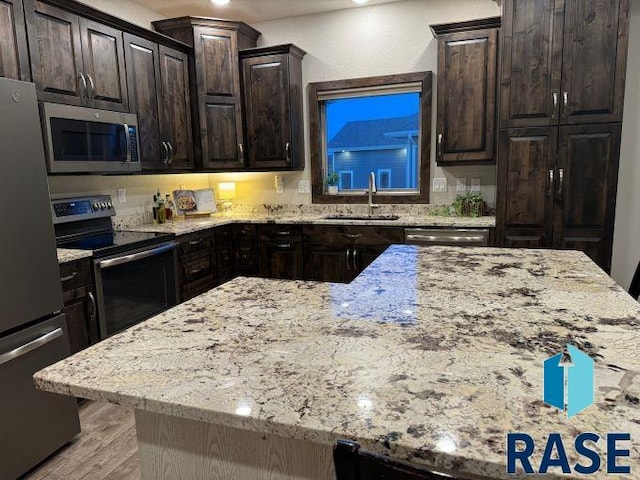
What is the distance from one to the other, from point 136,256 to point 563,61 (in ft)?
10.4

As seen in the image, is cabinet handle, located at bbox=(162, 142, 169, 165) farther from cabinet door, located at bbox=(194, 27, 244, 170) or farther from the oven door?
the oven door

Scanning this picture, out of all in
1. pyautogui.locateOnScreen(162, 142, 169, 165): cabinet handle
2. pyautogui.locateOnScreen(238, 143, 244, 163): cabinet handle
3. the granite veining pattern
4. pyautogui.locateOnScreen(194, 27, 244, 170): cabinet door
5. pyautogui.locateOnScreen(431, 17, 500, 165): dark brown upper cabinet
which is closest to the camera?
the granite veining pattern

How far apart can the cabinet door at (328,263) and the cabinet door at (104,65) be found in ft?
6.07

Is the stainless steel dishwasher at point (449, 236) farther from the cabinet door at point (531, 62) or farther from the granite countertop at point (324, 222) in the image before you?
the cabinet door at point (531, 62)

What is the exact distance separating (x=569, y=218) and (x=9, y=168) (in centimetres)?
336

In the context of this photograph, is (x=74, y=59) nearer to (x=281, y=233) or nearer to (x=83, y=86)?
(x=83, y=86)

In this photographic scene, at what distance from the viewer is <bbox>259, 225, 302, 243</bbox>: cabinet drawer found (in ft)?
12.5

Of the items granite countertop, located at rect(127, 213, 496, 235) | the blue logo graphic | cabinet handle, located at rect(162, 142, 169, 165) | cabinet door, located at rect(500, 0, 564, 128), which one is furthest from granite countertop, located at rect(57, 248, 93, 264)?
cabinet door, located at rect(500, 0, 564, 128)

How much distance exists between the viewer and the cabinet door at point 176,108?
3.55 metres

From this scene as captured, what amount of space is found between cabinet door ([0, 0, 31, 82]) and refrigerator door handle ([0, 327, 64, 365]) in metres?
1.42

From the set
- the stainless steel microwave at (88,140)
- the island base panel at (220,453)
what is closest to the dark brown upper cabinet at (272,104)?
the stainless steel microwave at (88,140)

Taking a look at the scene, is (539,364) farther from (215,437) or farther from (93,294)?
(93,294)

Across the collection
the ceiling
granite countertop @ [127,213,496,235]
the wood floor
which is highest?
the ceiling

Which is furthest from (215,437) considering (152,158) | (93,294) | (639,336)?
(152,158)
